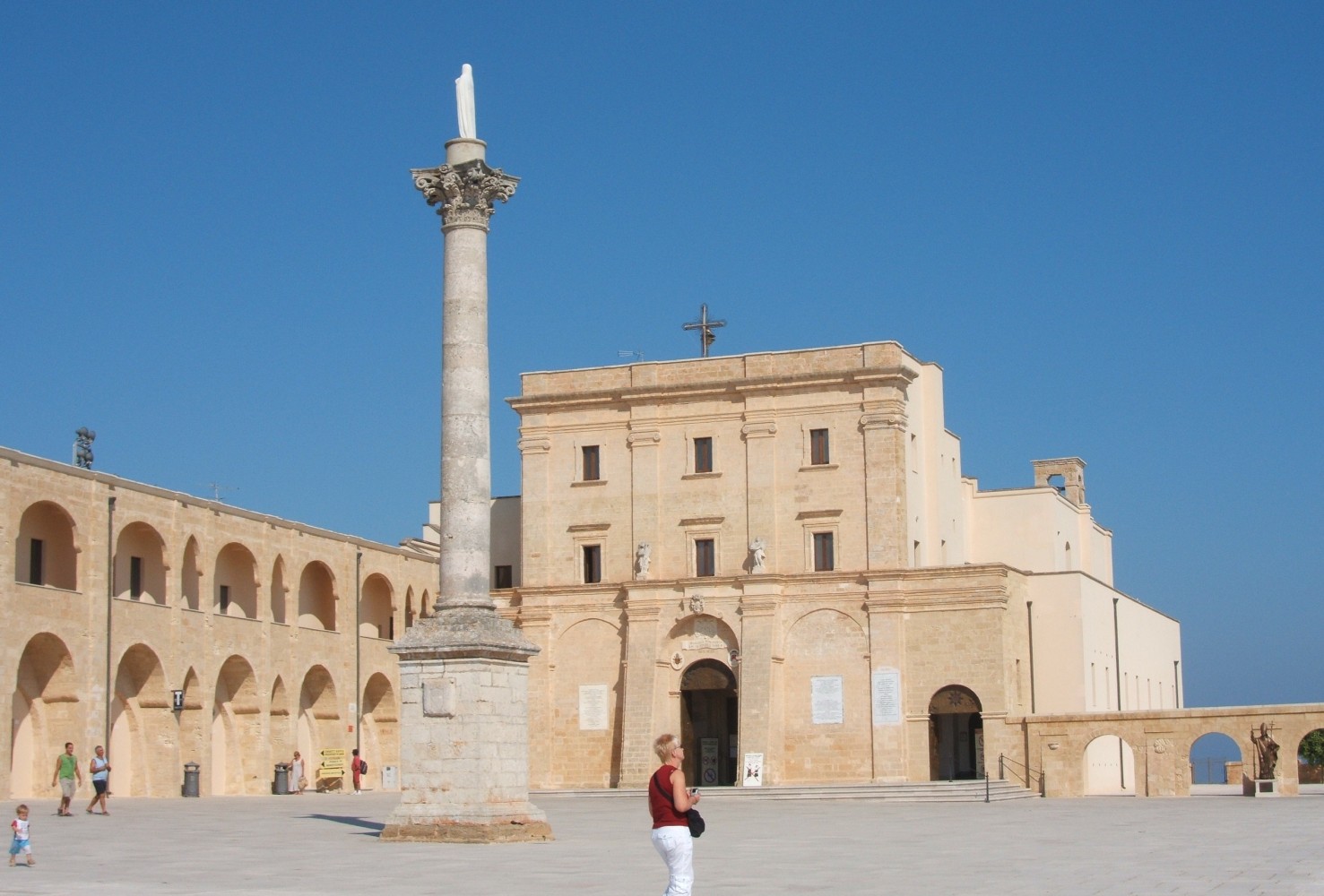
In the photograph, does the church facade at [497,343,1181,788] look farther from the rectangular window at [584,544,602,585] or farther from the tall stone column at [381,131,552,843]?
the tall stone column at [381,131,552,843]

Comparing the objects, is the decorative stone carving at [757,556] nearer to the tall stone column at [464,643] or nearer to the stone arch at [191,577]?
the stone arch at [191,577]

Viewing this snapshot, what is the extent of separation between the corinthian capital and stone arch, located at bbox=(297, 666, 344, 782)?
26.2 metres

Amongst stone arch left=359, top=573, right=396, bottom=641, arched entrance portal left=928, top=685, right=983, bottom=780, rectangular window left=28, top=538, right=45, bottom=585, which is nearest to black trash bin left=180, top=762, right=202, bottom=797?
rectangular window left=28, top=538, right=45, bottom=585

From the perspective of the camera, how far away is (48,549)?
42.0 metres

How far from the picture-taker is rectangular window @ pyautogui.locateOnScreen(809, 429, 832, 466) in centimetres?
5306

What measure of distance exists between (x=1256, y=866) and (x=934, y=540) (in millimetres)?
33701

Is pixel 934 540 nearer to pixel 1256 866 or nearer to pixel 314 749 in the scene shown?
pixel 314 749

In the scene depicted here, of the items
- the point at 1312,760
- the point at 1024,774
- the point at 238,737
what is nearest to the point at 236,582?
the point at 238,737

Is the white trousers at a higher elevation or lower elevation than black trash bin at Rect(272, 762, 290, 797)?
higher

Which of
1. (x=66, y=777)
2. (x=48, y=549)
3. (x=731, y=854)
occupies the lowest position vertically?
(x=731, y=854)

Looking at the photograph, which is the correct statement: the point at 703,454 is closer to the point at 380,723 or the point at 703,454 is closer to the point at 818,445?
the point at 818,445

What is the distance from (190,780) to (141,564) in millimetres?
5624

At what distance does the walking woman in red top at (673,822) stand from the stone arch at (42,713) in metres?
30.0

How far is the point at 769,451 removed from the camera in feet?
175
